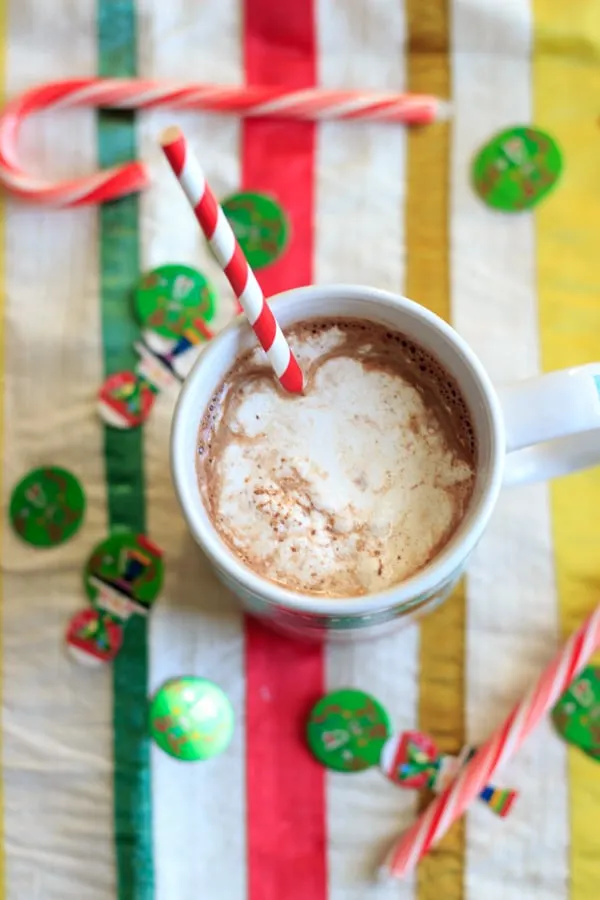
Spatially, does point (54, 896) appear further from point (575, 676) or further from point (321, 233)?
point (321, 233)

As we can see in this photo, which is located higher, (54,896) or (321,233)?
(321,233)

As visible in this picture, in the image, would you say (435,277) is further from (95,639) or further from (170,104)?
(95,639)

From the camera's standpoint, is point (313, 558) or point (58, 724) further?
point (58, 724)

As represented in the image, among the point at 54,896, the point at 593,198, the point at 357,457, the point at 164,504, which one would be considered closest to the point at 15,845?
the point at 54,896

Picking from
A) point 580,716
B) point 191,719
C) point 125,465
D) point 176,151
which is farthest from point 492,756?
point 176,151

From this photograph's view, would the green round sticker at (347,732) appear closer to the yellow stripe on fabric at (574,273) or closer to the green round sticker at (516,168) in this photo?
the yellow stripe on fabric at (574,273)

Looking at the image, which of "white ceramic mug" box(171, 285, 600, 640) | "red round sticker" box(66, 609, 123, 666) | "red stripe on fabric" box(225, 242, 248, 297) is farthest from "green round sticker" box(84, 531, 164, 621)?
"red stripe on fabric" box(225, 242, 248, 297)
